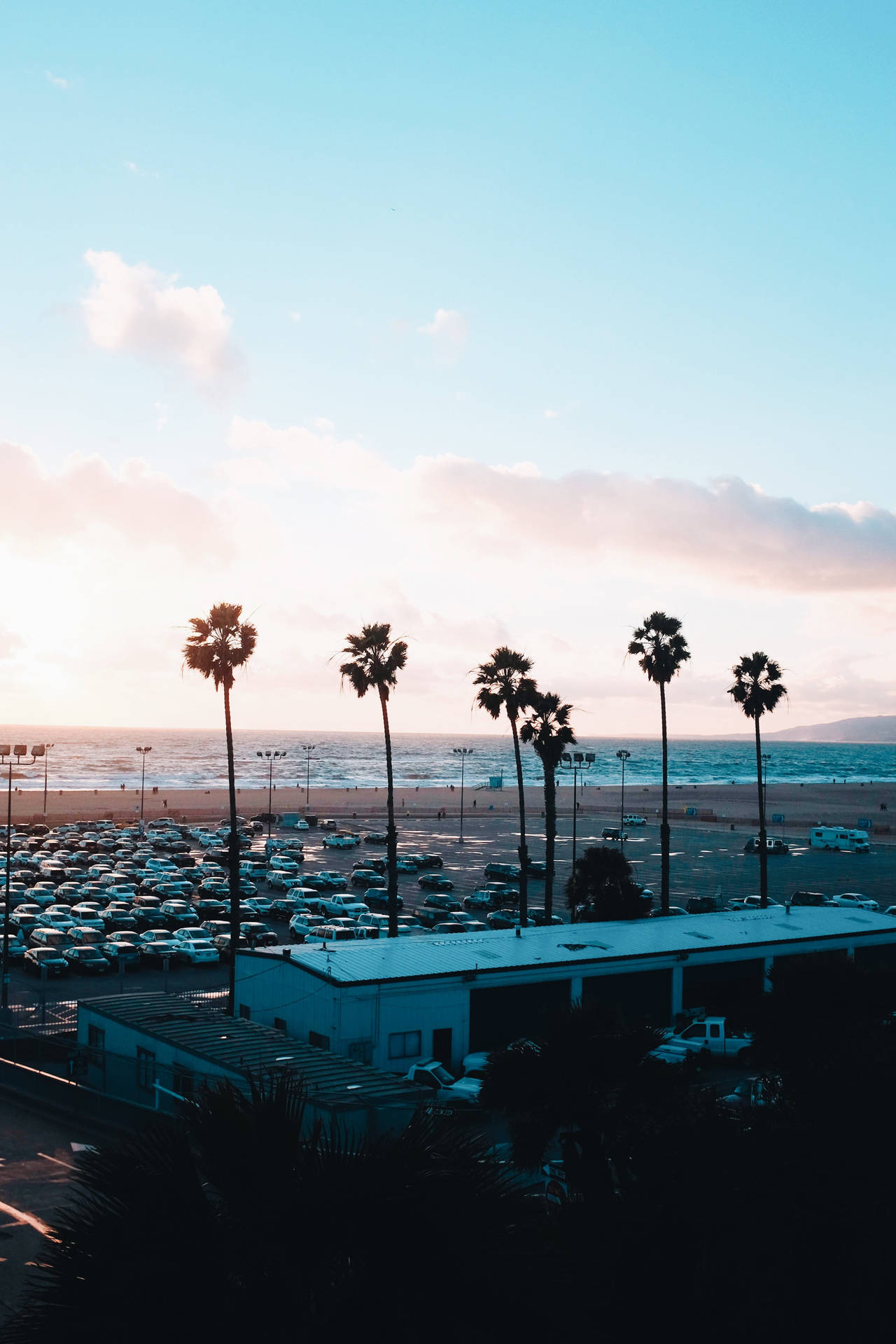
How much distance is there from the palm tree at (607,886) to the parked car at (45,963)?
23.3m

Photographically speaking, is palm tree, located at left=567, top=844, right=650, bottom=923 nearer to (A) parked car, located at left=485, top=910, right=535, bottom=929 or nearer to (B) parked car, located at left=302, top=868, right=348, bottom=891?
(A) parked car, located at left=485, top=910, right=535, bottom=929

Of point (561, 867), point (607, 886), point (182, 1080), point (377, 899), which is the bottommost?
point (561, 867)

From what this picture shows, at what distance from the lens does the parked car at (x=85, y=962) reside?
45.9 meters

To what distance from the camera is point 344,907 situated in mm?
61406

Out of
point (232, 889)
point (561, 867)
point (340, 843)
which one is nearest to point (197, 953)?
point (232, 889)

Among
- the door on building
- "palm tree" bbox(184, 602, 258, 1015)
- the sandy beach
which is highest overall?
"palm tree" bbox(184, 602, 258, 1015)

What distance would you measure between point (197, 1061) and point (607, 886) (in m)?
24.9

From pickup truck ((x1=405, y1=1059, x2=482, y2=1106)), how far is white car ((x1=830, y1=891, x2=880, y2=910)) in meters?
38.7

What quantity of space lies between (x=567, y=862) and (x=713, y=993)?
48.9m

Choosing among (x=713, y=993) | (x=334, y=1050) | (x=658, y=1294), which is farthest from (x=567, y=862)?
(x=658, y=1294)

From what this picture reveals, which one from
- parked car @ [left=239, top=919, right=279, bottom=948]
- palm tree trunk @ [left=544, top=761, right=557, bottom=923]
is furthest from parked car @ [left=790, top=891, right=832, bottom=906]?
parked car @ [left=239, top=919, right=279, bottom=948]

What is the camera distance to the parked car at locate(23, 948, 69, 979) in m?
45.1

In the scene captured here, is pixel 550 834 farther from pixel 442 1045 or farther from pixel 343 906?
pixel 442 1045

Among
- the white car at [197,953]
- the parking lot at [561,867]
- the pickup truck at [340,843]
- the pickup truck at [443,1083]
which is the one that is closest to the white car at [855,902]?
the parking lot at [561,867]
